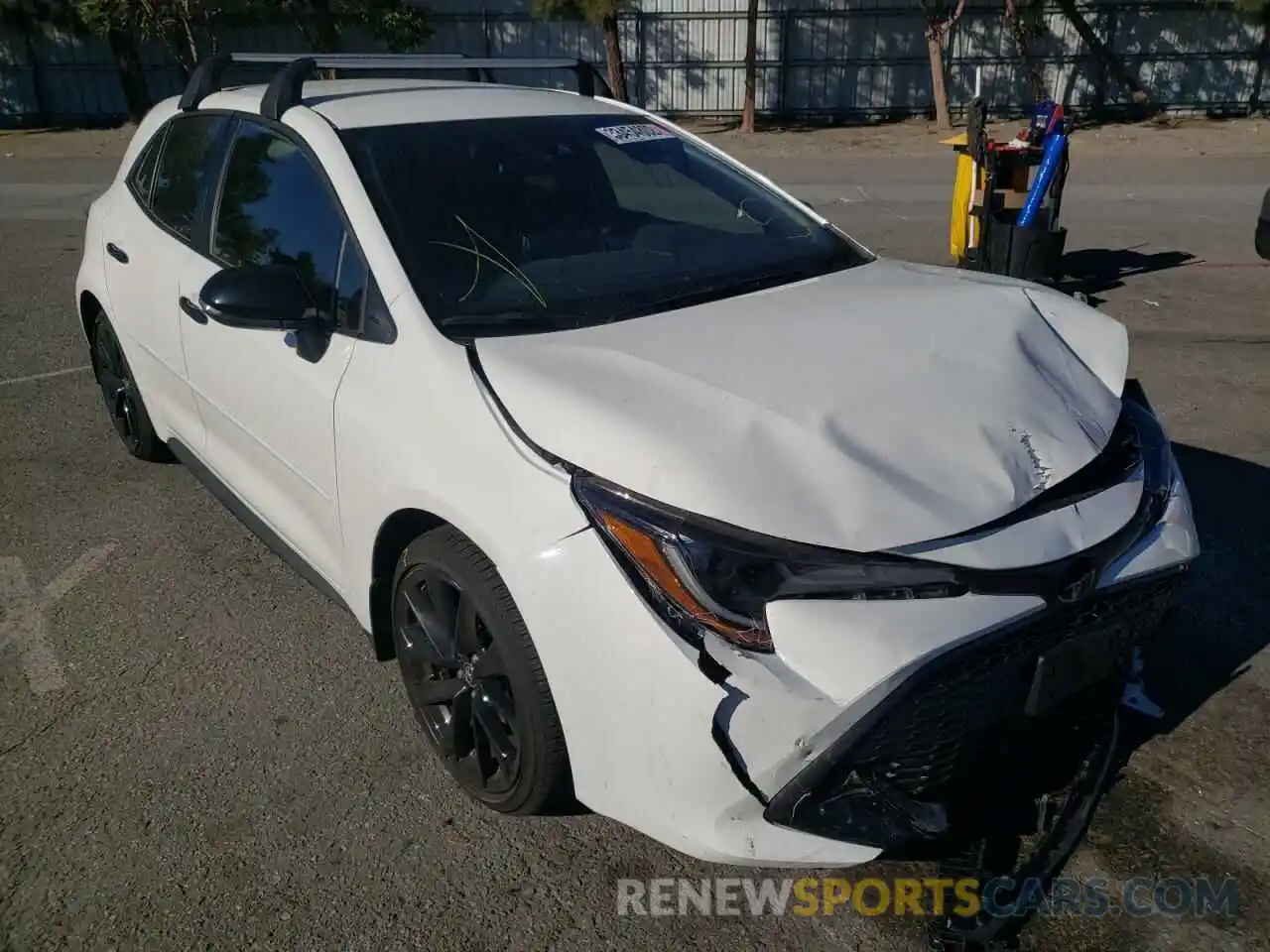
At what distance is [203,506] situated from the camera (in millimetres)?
4594

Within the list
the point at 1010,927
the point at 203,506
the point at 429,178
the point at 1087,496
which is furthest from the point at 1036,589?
the point at 203,506

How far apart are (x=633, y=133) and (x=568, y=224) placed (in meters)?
0.68

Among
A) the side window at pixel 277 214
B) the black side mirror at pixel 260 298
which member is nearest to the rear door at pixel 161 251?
the side window at pixel 277 214

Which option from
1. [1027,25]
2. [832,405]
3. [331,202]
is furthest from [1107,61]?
[832,405]

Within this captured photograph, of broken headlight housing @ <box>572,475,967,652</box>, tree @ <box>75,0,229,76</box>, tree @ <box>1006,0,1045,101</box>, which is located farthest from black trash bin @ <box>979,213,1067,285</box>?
tree @ <box>75,0,229,76</box>

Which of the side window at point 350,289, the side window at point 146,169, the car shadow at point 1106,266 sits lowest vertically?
the car shadow at point 1106,266

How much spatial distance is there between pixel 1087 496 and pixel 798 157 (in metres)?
15.7

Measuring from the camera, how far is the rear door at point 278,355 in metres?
3.03

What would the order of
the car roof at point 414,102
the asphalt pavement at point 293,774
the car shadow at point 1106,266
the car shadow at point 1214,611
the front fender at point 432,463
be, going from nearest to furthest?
the front fender at point 432,463 → the asphalt pavement at point 293,774 → the car shadow at point 1214,611 → the car roof at point 414,102 → the car shadow at point 1106,266

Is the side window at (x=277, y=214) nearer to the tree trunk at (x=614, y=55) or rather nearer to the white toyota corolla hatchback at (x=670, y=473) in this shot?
the white toyota corolla hatchback at (x=670, y=473)

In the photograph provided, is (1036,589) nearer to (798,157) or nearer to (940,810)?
(940,810)

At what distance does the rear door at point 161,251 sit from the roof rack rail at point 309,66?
0.16 m

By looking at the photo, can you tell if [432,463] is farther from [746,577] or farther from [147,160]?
[147,160]

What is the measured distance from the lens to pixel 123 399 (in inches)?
193
